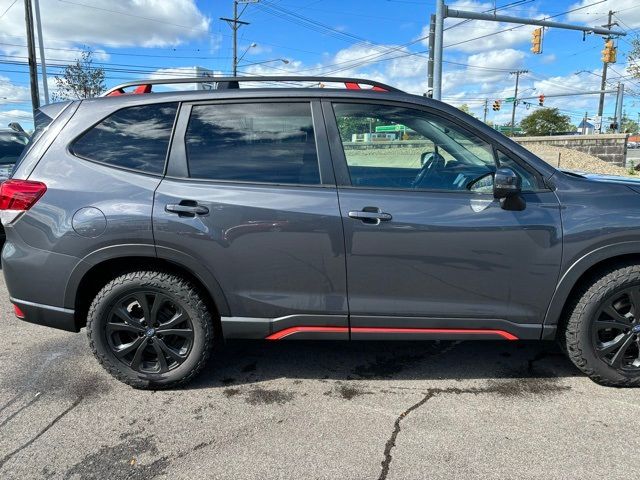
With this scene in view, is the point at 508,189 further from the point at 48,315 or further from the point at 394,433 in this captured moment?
the point at 48,315

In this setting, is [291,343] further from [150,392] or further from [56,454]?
[56,454]

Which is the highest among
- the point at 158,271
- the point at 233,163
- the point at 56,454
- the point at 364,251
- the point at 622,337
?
the point at 233,163

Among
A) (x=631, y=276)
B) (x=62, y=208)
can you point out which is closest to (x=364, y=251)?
(x=631, y=276)

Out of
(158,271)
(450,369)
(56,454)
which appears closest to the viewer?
(56,454)

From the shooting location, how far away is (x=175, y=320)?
123 inches

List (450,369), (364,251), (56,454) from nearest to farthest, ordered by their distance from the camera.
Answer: (56,454)
(364,251)
(450,369)

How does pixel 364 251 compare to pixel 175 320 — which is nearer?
pixel 364 251

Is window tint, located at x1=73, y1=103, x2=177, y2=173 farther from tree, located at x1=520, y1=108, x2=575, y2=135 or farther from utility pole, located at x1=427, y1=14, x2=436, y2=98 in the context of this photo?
tree, located at x1=520, y1=108, x2=575, y2=135

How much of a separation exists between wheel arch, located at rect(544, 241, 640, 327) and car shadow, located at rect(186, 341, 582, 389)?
2.04 feet

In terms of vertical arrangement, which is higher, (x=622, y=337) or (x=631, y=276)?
(x=631, y=276)

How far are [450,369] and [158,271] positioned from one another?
2.16 m

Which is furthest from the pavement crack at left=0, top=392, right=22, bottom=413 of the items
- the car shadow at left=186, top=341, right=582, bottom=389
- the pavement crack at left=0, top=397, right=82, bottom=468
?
the car shadow at left=186, top=341, right=582, bottom=389

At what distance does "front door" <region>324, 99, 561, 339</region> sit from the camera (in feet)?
9.52

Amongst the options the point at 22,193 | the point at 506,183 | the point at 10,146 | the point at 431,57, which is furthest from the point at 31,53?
the point at 506,183
